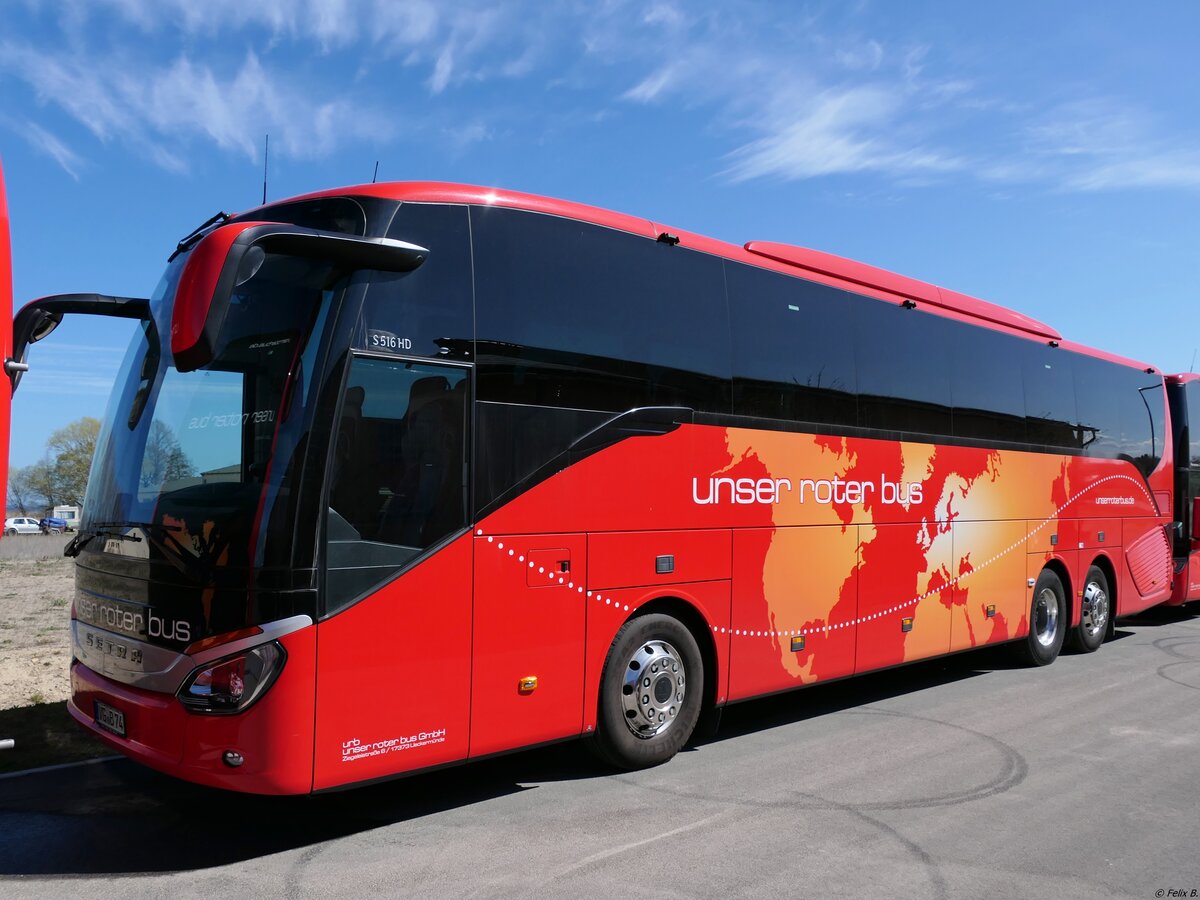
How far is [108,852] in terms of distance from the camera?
4969 millimetres

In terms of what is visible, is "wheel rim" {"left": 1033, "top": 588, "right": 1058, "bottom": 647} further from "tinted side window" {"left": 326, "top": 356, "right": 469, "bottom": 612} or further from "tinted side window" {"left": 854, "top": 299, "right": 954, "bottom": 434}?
"tinted side window" {"left": 326, "top": 356, "right": 469, "bottom": 612}

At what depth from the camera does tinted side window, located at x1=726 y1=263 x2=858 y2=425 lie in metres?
7.37

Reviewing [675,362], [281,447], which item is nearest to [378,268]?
[281,447]

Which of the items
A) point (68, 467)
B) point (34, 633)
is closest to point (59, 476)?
point (68, 467)

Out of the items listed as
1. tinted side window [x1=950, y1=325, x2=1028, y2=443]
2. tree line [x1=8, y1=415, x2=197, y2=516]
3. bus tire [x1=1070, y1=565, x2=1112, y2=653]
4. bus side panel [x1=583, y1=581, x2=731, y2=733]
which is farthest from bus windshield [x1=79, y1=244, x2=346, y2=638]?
tree line [x1=8, y1=415, x2=197, y2=516]

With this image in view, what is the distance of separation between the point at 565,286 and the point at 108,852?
4104 millimetres

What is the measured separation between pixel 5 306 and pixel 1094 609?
40.6 feet

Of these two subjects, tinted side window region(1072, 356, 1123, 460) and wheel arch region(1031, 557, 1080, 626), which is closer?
wheel arch region(1031, 557, 1080, 626)

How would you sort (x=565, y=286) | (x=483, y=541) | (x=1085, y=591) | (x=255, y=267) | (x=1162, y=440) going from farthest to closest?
(x=1162, y=440)
(x=1085, y=591)
(x=565, y=286)
(x=483, y=541)
(x=255, y=267)

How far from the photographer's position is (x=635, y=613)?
661 centimetres

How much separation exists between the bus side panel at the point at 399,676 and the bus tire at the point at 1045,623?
8.09 metres

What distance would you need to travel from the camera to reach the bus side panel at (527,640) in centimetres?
554

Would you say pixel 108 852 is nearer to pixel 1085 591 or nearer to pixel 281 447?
pixel 281 447

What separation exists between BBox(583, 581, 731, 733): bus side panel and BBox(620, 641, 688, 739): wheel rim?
30 cm
